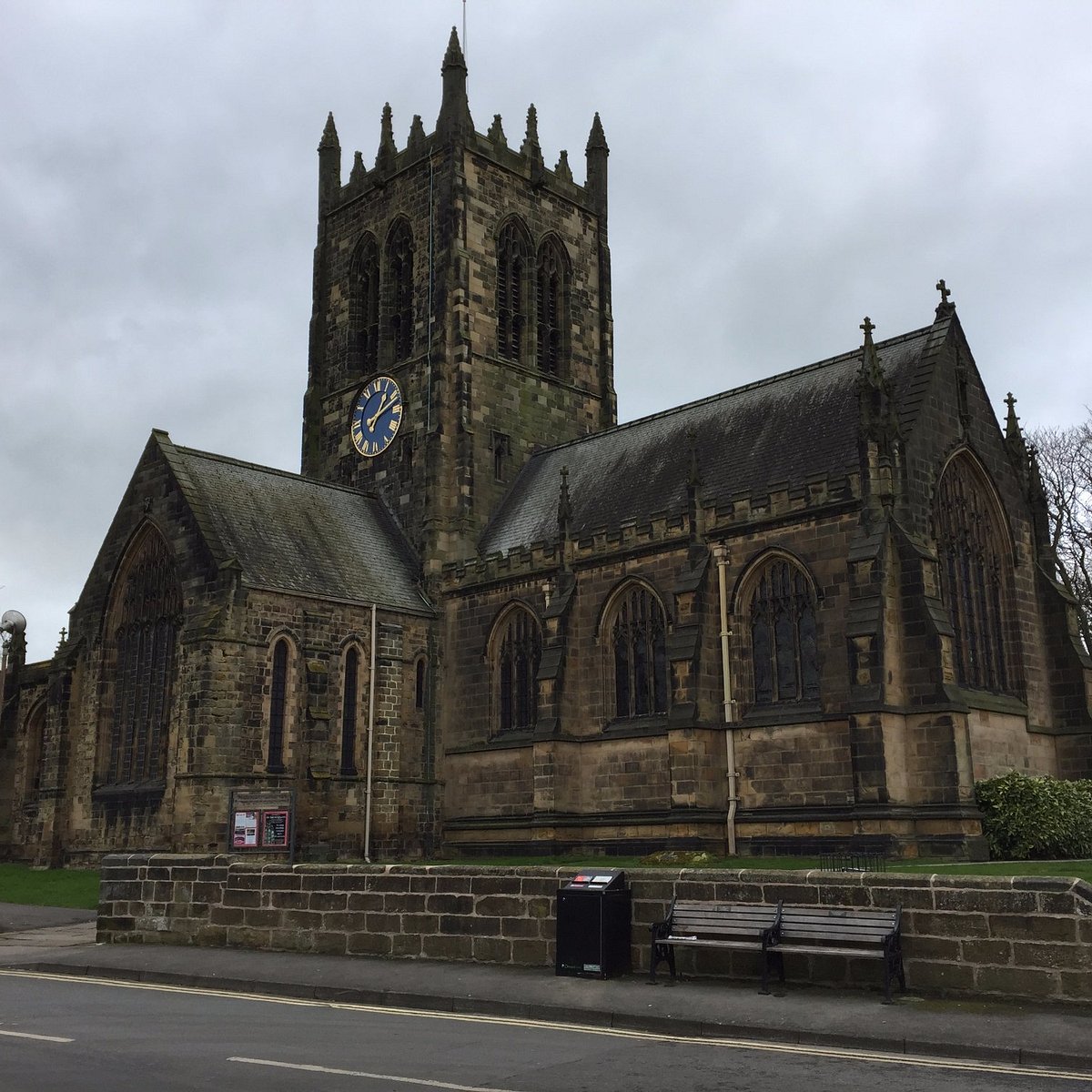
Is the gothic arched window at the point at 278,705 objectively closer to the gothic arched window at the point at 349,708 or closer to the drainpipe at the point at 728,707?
the gothic arched window at the point at 349,708

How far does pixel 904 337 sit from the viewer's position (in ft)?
103

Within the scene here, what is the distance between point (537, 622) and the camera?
111 feet

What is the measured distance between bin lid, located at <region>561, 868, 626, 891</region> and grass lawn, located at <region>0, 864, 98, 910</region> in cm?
1633

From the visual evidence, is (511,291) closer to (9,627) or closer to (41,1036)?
(9,627)

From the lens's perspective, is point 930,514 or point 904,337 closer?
point 930,514

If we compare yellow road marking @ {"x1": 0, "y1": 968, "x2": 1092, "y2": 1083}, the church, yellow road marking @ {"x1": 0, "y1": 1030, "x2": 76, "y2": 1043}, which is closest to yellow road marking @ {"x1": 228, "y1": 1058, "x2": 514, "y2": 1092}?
yellow road marking @ {"x1": 0, "y1": 1030, "x2": 76, "y2": 1043}

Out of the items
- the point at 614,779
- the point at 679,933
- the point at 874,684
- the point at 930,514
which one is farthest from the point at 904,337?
the point at 679,933

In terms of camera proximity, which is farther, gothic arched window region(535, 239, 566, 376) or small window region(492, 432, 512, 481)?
gothic arched window region(535, 239, 566, 376)

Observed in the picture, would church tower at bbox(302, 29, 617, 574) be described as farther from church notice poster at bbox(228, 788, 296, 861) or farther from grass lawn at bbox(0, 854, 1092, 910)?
grass lawn at bbox(0, 854, 1092, 910)

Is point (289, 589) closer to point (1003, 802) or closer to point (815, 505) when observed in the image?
point (815, 505)

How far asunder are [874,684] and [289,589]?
1559cm

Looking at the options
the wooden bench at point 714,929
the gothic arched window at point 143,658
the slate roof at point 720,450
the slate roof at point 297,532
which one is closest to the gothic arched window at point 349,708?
Answer: the slate roof at point 297,532

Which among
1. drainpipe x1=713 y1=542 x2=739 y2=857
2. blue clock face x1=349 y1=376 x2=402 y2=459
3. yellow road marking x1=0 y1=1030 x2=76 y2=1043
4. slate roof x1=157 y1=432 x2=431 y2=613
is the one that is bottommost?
yellow road marking x1=0 y1=1030 x2=76 y2=1043

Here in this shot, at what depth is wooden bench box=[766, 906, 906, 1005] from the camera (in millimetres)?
12648
